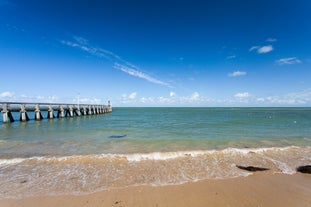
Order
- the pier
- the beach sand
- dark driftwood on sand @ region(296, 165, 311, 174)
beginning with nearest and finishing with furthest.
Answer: the beach sand → dark driftwood on sand @ region(296, 165, 311, 174) → the pier

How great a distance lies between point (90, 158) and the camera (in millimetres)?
7672

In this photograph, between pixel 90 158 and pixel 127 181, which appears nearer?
pixel 127 181

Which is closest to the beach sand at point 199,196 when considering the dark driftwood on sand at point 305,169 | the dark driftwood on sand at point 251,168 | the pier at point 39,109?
the dark driftwood on sand at point 251,168

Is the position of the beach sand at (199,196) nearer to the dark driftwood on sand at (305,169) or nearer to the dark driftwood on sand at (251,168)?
the dark driftwood on sand at (251,168)

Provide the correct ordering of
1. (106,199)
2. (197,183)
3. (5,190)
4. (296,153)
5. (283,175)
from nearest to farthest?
(106,199)
(5,190)
(197,183)
(283,175)
(296,153)

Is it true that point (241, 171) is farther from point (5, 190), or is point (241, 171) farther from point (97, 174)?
point (5, 190)

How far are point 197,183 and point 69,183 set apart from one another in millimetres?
3917

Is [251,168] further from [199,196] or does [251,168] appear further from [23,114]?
[23,114]

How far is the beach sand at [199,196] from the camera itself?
4.02m

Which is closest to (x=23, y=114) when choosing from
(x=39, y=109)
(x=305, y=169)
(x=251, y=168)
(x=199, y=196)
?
(x=39, y=109)

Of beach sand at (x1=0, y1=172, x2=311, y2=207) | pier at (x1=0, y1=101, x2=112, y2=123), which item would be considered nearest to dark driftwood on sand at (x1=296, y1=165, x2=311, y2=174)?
beach sand at (x1=0, y1=172, x2=311, y2=207)

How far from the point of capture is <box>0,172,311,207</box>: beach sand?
402cm

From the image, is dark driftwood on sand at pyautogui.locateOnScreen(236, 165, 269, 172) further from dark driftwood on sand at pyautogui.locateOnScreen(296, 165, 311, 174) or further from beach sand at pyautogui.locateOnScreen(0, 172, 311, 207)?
dark driftwood on sand at pyautogui.locateOnScreen(296, 165, 311, 174)

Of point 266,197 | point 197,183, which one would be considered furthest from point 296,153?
point 197,183
